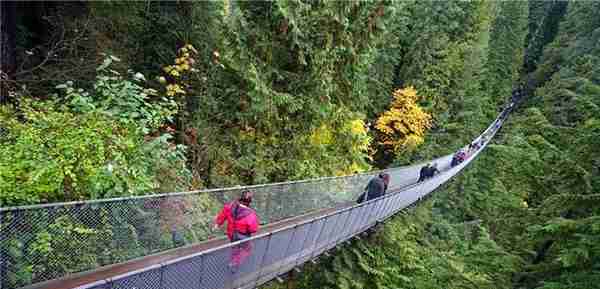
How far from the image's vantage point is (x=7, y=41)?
734 cm

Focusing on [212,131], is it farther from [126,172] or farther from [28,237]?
[28,237]

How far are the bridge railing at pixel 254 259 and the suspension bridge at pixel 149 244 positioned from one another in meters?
0.01

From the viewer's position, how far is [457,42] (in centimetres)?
2780

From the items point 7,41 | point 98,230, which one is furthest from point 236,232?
point 7,41

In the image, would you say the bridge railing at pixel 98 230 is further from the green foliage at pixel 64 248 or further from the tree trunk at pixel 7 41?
the tree trunk at pixel 7 41

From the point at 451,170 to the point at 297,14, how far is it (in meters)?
11.6

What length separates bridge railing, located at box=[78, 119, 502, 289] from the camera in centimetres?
397

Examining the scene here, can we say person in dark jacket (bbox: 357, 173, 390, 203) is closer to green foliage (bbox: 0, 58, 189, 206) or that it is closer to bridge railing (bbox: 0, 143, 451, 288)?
bridge railing (bbox: 0, 143, 451, 288)

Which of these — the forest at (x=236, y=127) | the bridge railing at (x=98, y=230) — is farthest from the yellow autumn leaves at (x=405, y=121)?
the bridge railing at (x=98, y=230)

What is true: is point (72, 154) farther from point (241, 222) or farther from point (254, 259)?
point (254, 259)

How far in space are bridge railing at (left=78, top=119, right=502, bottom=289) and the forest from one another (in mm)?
1243

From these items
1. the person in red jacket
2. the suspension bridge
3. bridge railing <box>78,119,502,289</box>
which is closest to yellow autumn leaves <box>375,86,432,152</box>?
bridge railing <box>78,119,502,289</box>

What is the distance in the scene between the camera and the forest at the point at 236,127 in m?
5.33

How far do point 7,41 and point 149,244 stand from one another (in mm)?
5281
